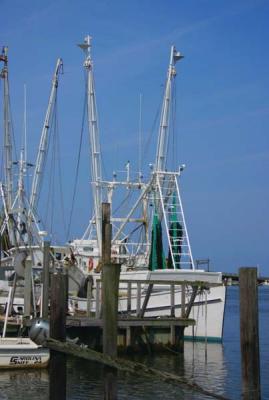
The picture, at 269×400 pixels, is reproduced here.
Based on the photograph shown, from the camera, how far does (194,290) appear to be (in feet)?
88.2

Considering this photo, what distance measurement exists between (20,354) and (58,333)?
7612mm

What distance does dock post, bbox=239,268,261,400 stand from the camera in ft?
39.5

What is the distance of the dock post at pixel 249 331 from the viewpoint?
12.1 meters

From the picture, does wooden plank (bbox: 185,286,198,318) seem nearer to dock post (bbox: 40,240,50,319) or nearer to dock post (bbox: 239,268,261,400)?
dock post (bbox: 40,240,50,319)

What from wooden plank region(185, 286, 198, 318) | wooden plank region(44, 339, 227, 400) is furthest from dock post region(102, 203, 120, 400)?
wooden plank region(185, 286, 198, 318)

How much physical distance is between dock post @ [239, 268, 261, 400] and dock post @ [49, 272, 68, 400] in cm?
A: 378

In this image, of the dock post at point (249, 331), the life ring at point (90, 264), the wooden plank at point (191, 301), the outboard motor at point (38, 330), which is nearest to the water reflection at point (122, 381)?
the outboard motor at point (38, 330)

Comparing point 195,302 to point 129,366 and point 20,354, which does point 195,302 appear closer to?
point 20,354

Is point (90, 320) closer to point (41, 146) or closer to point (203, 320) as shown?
point (203, 320)

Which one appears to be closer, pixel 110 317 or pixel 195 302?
pixel 110 317

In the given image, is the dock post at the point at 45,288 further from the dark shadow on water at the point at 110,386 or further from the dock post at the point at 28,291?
the dark shadow on water at the point at 110,386

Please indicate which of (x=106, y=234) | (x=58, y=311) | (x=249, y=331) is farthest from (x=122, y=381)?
(x=249, y=331)

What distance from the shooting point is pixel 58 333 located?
1465cm

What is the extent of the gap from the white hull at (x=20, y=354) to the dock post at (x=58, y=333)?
6.97 meters
